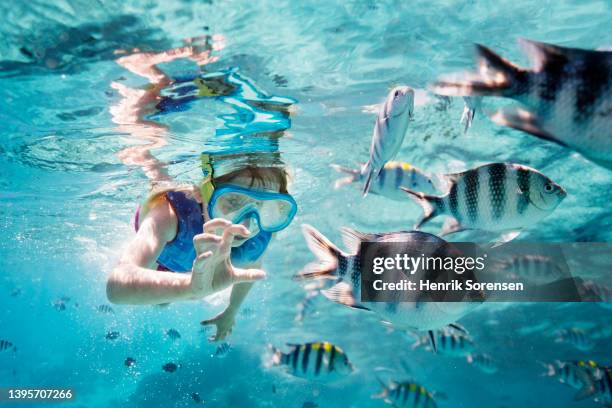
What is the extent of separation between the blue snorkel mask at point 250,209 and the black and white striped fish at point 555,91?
357cm

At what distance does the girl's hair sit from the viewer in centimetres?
456

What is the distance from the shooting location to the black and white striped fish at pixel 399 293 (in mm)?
2475

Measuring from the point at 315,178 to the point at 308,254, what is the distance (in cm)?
688

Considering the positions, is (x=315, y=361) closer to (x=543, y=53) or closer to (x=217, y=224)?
(x=217, y=224)

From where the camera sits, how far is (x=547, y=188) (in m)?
2.70

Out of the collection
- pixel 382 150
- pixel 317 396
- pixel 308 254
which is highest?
pixel 382 150

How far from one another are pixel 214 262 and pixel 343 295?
915 mm

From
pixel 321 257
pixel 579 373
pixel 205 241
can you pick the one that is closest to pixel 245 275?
pixel 205 241

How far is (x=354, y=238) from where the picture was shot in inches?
114

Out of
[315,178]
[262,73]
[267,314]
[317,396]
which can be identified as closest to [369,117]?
[262,73]

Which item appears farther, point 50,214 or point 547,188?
point 50,214

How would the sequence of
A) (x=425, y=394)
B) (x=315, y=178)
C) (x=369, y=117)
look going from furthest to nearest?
(x=315, y=178) < (x=369, y=117) < (x=425, y=394)

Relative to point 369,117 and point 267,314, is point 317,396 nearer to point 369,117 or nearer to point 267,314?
point 267,314

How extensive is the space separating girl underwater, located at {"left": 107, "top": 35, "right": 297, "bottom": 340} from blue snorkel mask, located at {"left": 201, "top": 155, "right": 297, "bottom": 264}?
1 cm
